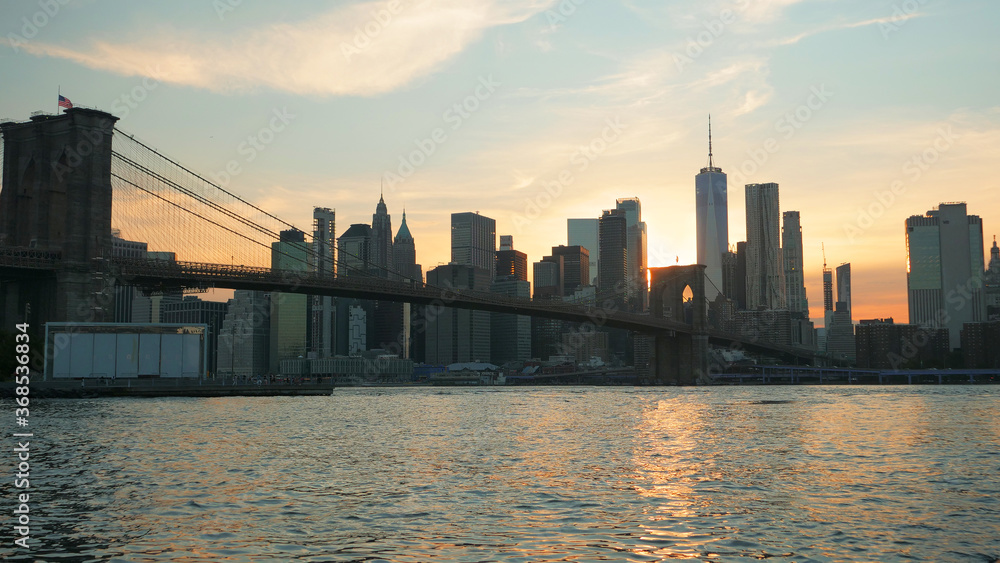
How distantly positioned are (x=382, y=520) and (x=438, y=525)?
1.10m

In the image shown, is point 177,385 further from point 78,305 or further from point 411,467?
point 411,467

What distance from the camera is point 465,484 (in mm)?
19891

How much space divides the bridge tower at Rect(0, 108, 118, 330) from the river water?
35465 mm

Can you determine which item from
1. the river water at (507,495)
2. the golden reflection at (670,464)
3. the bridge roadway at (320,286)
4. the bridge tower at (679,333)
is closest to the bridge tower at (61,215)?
the bridge roadway at (320,286)

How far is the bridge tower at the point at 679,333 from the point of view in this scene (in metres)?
116

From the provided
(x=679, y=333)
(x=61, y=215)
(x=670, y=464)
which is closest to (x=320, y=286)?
(x=61, y=215)

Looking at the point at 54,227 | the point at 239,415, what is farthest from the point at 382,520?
the point at 54,227

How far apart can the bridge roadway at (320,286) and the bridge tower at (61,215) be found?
258 cm

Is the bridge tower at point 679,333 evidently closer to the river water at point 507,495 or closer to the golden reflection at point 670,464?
the golden reflection at point 670,464

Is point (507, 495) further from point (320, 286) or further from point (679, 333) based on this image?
point (679, 333)

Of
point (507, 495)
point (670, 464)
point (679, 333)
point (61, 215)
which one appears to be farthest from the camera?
point (679, 333)

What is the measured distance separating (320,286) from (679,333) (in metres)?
56.0

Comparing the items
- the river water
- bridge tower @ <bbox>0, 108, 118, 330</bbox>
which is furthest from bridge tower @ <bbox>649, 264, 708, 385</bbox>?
the river water

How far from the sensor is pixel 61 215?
71.1 metres
